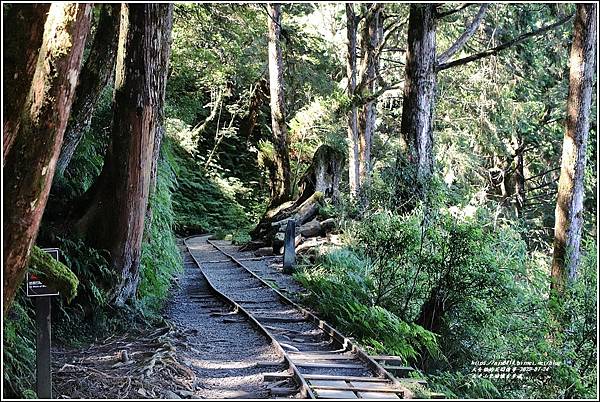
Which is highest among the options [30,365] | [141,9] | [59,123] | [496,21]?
[496,21]

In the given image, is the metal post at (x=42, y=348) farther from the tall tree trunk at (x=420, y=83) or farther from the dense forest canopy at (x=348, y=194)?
the tall tree trunk at (x=420, y=83)

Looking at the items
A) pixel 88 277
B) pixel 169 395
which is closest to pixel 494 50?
pixel 88 277

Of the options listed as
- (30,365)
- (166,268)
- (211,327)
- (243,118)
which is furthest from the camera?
(243,118)

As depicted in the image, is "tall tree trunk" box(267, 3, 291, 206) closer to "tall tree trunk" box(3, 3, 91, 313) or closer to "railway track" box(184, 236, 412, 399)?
"railway track" box(184, 236, 412, 399)

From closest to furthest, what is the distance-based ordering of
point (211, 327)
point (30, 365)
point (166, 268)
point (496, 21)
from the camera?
1. point (30, 365)
2. point (211, 327)
3. point (166, 268)
4. point (496, 21)

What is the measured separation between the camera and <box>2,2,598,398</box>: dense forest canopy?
5066 mm

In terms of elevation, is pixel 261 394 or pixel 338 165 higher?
pixel 338 165

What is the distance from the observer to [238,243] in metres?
23.1

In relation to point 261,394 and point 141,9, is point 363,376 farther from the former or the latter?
point 141,9

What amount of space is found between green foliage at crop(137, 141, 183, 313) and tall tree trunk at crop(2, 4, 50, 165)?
6.15m

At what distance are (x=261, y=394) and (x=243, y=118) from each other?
2817 centimetres

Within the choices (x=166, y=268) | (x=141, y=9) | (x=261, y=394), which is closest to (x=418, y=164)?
(x=166, y=268)

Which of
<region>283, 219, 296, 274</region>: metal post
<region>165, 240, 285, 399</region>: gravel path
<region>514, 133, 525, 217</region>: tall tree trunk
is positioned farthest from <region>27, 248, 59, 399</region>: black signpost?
<region>514, 133, 525, 217</region>: tall tree trunk

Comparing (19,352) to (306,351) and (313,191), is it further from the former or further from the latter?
(313,191)
